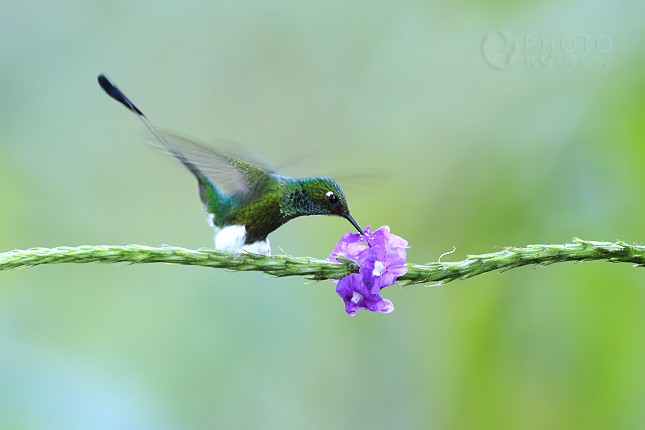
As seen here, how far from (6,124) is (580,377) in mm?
4674

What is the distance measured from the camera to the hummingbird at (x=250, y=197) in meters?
2.42

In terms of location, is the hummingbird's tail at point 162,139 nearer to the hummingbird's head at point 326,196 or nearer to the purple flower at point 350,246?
the hummingbird's head at point 326,196

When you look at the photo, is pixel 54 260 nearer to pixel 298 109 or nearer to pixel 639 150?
pixel 639 150

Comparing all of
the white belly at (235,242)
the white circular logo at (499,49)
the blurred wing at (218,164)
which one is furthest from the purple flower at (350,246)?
the white circular logo at (499,49)

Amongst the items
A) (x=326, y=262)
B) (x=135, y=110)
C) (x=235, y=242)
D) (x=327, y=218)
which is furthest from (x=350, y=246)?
(x=327, y=218)

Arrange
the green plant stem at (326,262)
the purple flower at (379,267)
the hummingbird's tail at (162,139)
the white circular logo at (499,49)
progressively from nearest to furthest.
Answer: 1. the green plant stem at (326,262)
2. the purple flower at (379,267)
3. the hummingbird's tail at (162,139)
4. the white circular logo at (499,49)

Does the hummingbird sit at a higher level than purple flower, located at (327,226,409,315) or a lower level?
higher

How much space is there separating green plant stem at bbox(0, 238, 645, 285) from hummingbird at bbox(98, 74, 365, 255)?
1.28 feet

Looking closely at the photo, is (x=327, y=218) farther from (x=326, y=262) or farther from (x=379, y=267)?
(x=379, y=267)

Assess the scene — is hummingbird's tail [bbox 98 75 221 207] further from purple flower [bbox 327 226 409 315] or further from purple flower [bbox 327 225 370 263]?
purple flower [bbox 327 226 409 315]

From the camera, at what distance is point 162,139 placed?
2.23 metres

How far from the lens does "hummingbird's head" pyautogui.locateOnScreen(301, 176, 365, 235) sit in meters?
2.39

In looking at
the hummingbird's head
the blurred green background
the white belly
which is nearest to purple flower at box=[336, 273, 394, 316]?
the hummingbird's head

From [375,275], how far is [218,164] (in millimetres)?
1045
